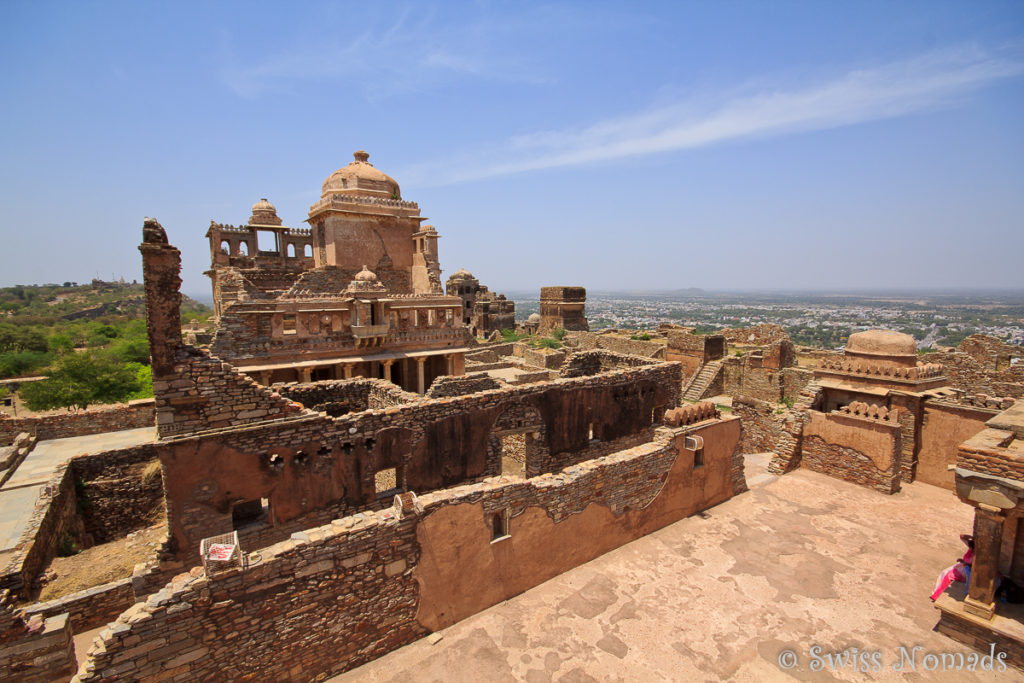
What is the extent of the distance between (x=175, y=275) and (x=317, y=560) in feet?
15.4

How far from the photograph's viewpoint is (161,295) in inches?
267

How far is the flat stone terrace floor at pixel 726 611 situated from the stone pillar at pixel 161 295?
5127 millimetres

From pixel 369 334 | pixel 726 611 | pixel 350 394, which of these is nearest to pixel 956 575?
pixel 726 611

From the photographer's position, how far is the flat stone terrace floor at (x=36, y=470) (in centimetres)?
998

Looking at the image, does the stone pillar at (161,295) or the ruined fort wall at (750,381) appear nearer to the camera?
the stone pillar at (161,295)

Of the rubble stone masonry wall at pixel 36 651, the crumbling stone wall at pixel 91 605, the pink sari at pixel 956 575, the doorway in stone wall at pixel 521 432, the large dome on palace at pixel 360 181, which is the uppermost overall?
the large dome on palace at pixel 360 181

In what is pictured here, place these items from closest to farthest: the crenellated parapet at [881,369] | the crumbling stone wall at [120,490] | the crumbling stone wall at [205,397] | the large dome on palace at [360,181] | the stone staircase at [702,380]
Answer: the crumbling stone wall at [205,397] → the crenellated parapet at [881,369] → the crumbling stone wall at [120,490] → the large dome on palace at [360,181] → the stone staircase at [702,380]

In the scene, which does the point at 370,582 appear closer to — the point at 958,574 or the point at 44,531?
the point at 958,574

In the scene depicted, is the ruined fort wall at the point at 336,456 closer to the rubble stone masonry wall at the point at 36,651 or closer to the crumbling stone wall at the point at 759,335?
the rubble stone masonry wall at the point at 36,651

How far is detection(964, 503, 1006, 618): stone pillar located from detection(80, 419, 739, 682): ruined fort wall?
439 cm

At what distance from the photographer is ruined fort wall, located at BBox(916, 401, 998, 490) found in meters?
10.7

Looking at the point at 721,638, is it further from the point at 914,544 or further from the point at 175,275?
the point at 175,275

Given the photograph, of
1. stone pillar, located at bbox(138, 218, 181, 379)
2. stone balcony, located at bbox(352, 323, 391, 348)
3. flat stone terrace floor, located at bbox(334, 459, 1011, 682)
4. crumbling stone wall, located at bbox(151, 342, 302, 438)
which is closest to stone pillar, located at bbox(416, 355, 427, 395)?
stone balcony, located at bbox(352, 323, 391, 348)

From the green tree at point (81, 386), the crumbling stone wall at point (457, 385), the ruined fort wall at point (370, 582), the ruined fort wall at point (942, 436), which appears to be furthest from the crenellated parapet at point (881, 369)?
the green tree at point (81, 386)
